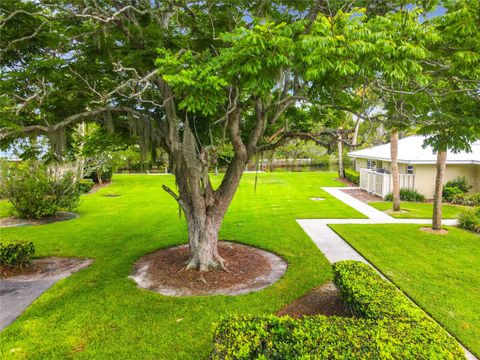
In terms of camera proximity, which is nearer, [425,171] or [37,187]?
[37,187]

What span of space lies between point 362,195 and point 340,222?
26.0 feet

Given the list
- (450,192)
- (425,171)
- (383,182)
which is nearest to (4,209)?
(383,182)

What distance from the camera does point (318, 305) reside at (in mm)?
6648

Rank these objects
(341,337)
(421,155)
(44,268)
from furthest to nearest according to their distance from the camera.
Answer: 1. (421,155)
2. (44,268)
3. (341,337)

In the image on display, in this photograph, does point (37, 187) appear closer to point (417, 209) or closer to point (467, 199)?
point (417, 209)

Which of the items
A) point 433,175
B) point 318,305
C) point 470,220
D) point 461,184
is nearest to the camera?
point 318,305

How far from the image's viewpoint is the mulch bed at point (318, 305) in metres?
6.28

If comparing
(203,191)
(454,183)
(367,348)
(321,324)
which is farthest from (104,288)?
(454,183)

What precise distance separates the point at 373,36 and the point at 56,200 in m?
14.7

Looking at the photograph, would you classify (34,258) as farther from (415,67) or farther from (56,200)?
(415,67)

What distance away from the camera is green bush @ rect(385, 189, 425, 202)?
18.8m

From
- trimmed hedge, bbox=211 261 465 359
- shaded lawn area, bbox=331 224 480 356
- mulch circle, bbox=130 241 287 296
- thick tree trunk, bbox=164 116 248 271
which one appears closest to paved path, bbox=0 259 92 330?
mulch circle, bbox=130 241 287 296

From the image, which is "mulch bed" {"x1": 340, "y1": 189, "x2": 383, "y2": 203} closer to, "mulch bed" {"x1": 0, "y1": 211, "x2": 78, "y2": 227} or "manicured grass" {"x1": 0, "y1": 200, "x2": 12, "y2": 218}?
"mulch bed" {"x1": 0, "y1": 211, "x2": 78, "y2": 227}

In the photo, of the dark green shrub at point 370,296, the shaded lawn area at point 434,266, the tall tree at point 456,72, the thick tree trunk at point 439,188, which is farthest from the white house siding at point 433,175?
the dark green shrub at point 370,296
